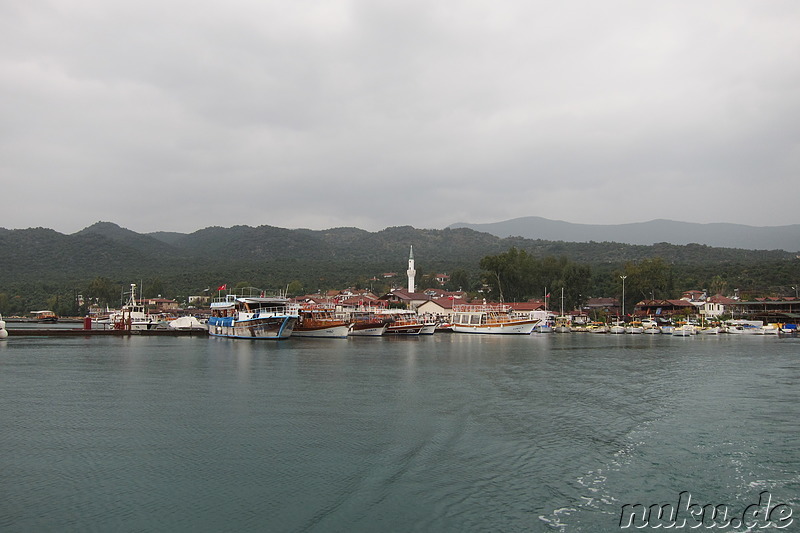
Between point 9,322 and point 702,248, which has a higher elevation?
point 702,248

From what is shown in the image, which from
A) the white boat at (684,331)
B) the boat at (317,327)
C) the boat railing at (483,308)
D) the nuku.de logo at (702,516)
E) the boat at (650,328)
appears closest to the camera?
the nuku.de logo at (702,516)

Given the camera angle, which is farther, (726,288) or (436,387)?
(726,288)

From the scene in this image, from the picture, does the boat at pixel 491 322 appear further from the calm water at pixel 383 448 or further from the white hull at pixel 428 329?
the calm water at pixel 383 448

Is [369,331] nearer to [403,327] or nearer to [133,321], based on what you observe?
[403,327]

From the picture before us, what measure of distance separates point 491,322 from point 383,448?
6058 centimetres

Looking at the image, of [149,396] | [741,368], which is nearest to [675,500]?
[149,396]

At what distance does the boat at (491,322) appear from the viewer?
244ft

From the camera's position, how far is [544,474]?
45.4 ft

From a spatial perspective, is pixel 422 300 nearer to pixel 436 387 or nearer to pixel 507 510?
pixel 436 387

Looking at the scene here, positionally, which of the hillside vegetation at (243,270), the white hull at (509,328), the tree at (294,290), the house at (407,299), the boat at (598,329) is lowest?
the boat at (598,329)

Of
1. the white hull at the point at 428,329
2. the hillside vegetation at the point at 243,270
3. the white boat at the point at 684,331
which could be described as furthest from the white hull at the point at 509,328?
the hillside vegetation at the point at 243,270

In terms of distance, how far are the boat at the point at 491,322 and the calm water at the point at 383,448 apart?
142ft

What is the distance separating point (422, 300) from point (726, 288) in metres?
58.1

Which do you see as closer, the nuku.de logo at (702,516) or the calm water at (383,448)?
the nuku.de logo at (702,516)
